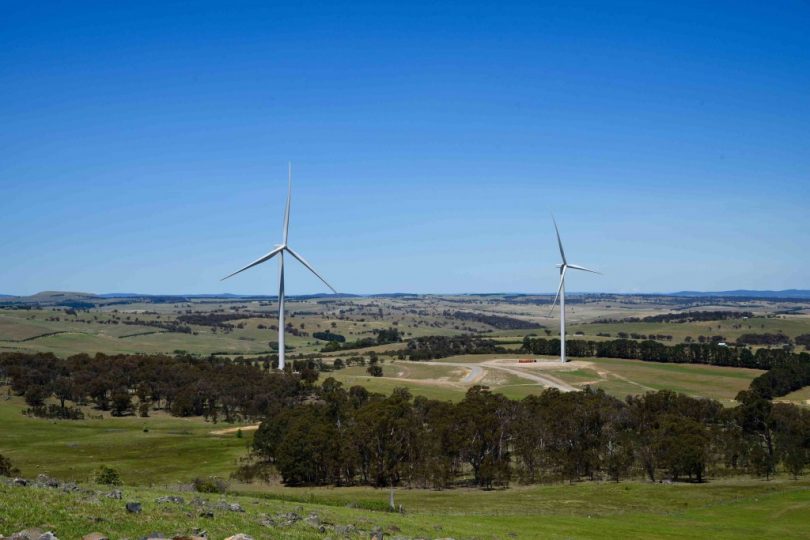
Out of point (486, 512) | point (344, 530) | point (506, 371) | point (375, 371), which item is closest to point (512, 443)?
point (486, 512)

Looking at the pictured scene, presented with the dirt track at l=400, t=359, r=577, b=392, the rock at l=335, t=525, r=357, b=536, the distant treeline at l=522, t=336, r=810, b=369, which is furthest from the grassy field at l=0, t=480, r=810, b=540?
the distant treeline at l=522, t=336, r=810, b=369

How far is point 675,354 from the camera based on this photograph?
18850 centimetres

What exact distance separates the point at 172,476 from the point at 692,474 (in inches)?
2239

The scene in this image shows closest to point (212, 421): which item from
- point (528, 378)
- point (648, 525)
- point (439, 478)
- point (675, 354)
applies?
point (439, 478)

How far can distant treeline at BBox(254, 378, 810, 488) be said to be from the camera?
71688 mm

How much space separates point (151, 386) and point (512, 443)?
83201mm

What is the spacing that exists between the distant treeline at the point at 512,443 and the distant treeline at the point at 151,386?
41.4 metres

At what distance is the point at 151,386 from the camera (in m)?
134

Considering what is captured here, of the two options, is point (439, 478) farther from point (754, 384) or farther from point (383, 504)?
point (754, 384)

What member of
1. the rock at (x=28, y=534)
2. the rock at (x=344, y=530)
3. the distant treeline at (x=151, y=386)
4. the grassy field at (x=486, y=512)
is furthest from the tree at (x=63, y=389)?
the rock at (x=28, y=534)

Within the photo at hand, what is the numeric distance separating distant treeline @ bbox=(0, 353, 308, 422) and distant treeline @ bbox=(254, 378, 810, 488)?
136 feet

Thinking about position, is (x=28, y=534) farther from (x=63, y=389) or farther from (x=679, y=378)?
(x=679, y=378)

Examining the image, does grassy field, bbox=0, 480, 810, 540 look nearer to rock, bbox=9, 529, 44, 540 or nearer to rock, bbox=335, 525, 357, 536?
rock, bbox=335, 525, 357, 536

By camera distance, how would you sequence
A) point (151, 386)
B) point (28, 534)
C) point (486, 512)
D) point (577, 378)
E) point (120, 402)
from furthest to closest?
point (577, 378), point (151, 386), point (120, 402), point (486, 512), point (28, 534)
